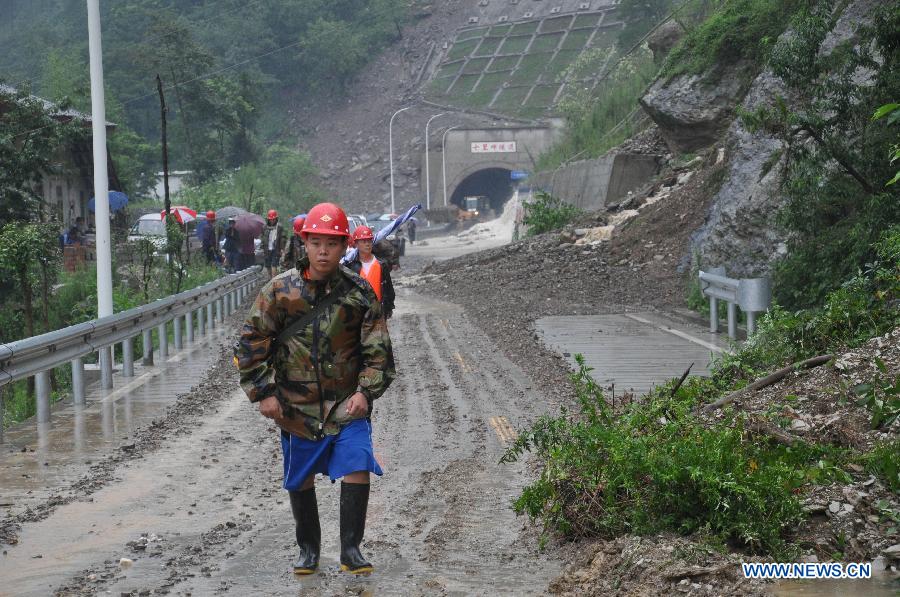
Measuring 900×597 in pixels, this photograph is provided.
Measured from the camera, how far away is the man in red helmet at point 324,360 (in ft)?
20.2

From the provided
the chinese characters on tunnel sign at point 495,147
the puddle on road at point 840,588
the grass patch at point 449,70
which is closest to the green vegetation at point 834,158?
the puddle on road at point 840,588

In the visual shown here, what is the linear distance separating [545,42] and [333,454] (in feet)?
335

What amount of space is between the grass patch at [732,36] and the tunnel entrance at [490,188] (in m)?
69.5

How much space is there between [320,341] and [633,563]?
74.0 inches

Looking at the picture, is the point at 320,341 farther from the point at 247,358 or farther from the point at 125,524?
the point at 125,524

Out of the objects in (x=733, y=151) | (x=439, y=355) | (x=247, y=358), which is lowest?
(x=439, y=355)

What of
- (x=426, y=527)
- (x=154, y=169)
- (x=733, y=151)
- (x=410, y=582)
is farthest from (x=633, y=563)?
(x=154, y=169)

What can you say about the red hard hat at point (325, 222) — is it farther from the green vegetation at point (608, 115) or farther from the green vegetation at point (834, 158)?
the green vegetation at point (608, 115)

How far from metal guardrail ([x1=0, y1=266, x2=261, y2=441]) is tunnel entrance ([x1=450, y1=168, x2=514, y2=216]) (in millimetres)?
82283

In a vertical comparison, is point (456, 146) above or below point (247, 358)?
above

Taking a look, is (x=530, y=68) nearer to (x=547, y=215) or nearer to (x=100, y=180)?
(x=547, y=215)

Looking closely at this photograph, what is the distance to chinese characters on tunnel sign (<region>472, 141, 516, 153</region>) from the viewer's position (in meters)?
93.2

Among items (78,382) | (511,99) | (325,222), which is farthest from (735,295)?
(511,99)

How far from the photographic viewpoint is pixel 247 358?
618cm
